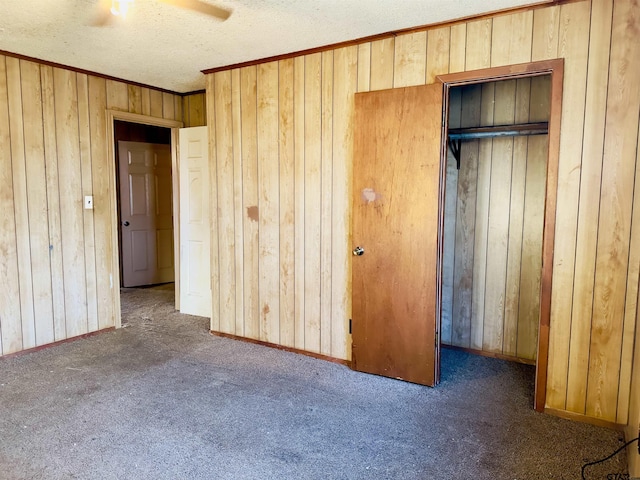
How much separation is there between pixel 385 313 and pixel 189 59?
2620mm

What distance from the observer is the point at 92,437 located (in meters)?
2.39

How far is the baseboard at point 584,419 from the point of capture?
2.52m

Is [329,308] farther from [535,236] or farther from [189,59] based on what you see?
[189,59]

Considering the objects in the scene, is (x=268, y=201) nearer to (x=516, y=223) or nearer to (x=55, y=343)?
(x=516, y=223)

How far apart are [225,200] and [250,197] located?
0.98 ft

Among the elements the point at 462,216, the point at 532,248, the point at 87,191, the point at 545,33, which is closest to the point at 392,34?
the point at 545,33

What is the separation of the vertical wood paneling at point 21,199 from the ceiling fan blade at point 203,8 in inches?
80.9

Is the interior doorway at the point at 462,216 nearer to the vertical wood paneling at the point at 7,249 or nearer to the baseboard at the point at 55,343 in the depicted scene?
the baseboard at the point at 55,343

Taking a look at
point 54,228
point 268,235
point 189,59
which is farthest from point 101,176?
point 268,235

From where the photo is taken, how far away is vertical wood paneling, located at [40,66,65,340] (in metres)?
3.72

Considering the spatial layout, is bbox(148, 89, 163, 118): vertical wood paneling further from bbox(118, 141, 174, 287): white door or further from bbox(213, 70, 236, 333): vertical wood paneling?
bbox(118, 141, 174, 287): white door

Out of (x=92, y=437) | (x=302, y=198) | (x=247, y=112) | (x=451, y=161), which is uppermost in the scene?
(x=247, y=112)

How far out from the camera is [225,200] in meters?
4.02

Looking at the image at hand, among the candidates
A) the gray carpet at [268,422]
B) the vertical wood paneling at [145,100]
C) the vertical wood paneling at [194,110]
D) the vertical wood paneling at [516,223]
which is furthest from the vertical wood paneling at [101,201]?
the vertical wood paneling at [516,223]
